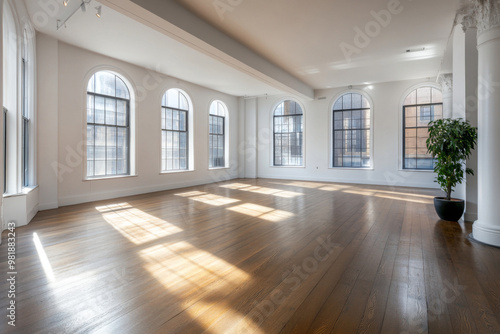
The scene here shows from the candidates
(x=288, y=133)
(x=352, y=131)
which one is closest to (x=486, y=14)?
(x=352, y=131)

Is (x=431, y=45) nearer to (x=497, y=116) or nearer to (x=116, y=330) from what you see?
(x=497, y=116)

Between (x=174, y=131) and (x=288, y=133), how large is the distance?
17.7ft

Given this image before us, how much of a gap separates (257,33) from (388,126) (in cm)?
707

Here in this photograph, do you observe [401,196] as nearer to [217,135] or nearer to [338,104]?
[338,104]

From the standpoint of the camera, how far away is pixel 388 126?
10789 mm

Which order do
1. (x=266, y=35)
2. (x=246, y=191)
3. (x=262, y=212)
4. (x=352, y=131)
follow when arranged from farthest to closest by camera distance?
(x=352, y=131) → (x=246, y=191) → (x=266, y=35) → (x=262, y=212)

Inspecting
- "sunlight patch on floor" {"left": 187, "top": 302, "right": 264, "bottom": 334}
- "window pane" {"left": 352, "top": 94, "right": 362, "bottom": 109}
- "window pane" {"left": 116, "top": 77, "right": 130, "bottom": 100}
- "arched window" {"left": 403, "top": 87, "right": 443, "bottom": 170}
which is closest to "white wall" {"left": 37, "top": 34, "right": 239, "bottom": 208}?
"window pane" {"left": 116, "top": 77, "right": 130, "bottom": 100}

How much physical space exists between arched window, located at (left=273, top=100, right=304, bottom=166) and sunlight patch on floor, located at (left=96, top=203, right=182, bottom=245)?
8.18 m

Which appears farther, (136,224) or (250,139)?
(250,139)

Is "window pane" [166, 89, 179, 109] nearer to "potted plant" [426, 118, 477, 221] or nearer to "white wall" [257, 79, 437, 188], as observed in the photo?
"white wall" [257, 79, 437, 188]

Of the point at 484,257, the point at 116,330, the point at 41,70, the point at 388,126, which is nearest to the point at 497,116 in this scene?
the point at 484,257

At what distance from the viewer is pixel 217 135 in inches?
497

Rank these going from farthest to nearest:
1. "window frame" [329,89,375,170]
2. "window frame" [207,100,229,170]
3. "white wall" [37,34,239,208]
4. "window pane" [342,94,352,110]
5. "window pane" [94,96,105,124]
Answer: "window frame" [207,100,229,170] < "window pane" [342,94,352,110] < "window frame" [329,89,375,170] < "window pane" [94,96,105,124] < "white wall" [37,34,239,208]

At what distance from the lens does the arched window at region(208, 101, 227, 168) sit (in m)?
12.2
